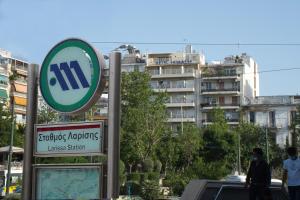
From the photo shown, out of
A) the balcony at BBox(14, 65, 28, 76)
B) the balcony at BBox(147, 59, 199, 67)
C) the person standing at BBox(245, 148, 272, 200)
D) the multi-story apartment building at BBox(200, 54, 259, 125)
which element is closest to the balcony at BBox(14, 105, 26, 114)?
the balcony at BBox(14, 65, 28, 76)

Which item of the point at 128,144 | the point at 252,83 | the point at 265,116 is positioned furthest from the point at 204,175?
the point at 252,83

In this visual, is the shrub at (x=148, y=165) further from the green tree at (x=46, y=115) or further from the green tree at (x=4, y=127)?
the green tree at (x=4, y=127)

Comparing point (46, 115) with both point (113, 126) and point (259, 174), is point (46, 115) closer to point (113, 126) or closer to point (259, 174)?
point (113, 126)

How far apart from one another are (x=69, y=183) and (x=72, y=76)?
192 cm

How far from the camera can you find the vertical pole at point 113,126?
356 inches

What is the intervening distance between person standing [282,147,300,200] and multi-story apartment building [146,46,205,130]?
87476 millimetres

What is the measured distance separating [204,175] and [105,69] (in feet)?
93.8

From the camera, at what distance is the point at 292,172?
9508 millimetres

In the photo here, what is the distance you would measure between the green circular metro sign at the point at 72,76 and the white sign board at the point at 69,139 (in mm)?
369

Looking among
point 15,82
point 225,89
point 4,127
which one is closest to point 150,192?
point 4,127

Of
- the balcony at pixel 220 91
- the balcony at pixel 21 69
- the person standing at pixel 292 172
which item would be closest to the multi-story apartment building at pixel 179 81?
the balcony at pixel 220 91

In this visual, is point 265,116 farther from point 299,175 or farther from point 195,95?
point 299,175

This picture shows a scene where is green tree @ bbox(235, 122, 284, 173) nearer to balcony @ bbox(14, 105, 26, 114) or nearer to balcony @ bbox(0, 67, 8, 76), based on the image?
balcony @ bbox(14, 105, 26, 114)

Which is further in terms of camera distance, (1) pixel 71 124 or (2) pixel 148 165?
(2) pixel 148 165
